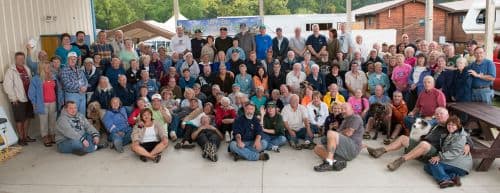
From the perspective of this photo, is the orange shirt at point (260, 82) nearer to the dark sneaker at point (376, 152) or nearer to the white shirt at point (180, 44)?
the white shirt at point (180, 44)

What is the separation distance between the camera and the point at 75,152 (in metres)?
7.12

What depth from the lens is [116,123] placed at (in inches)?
299

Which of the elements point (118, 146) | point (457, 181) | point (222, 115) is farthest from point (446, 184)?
point (118, 146)

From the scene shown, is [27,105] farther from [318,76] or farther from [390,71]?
[390,71]

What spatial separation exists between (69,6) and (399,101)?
7646 millimetres

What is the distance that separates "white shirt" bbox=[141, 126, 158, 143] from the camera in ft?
22.2

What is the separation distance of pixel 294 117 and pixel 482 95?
3.17 m

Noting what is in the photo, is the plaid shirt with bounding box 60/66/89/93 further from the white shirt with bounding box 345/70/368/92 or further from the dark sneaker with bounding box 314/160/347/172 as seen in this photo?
the white shirt with bounding box 345/70/368/92

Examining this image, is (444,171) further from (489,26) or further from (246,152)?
(489,26)

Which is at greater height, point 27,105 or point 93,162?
point 27,105

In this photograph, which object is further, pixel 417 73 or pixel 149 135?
pixel 417 73

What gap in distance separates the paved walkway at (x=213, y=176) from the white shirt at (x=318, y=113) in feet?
3.06

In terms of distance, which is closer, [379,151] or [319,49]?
[379,151]

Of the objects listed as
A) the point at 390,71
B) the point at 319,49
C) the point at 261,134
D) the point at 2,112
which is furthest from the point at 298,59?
the point at 2,112
